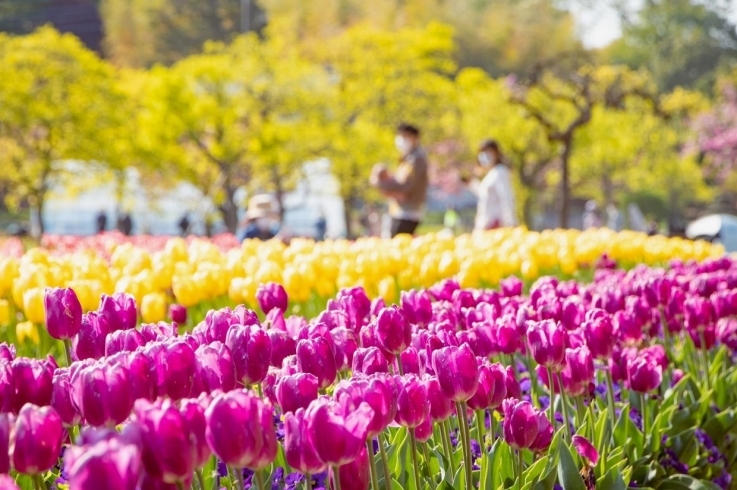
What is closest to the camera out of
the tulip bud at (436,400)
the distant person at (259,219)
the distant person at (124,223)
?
the tulip bud at (436,400)

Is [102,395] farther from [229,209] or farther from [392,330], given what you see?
[229,209]

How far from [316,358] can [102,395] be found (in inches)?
21.7

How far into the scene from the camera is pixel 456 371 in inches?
69.9

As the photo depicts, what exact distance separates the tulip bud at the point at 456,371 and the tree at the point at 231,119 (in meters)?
22.0

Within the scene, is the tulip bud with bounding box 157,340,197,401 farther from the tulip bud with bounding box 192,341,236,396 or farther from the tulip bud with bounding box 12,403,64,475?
the tulip bud with bounding box 12,403,64,475

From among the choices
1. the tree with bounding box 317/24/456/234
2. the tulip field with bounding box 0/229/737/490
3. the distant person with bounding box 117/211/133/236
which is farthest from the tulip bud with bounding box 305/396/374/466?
the distant person with bounding box 117/211/133/236

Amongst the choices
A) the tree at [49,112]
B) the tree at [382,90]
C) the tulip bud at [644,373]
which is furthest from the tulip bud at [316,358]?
the tree at [382,90]

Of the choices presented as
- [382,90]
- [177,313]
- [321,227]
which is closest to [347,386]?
[177,313]

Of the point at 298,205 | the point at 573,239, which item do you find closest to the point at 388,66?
the point at 298,205

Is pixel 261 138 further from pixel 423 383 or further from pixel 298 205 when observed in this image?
pixel 423 383

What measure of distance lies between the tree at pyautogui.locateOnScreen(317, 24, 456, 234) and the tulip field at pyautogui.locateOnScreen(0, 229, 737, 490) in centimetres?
2316

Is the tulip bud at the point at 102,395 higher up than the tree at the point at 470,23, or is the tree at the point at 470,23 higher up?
the tree at the point at 470,23

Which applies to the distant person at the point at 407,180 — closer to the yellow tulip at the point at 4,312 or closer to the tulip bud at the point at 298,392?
the yellow tulip at the point at 4,312

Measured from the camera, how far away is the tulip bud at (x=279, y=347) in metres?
2.02
